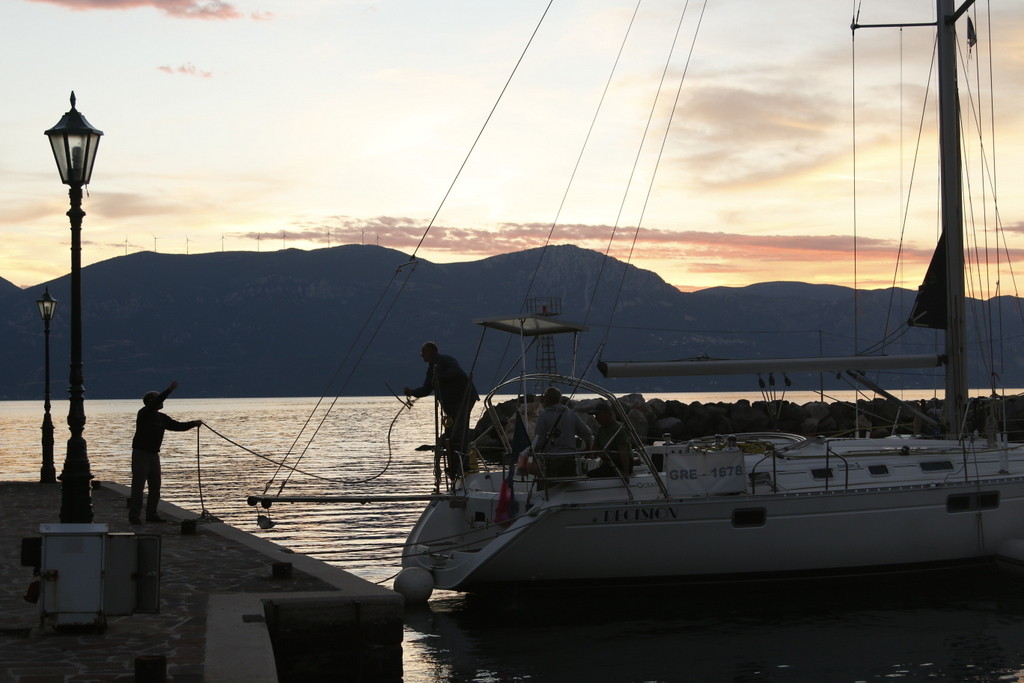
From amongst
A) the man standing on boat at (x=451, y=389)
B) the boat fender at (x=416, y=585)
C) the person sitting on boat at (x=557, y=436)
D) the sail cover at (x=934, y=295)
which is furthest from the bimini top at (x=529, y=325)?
the sail cover at (x=934, y=295)

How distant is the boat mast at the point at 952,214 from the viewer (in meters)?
19.4

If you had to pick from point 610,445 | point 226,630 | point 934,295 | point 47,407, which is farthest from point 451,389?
point 47,407

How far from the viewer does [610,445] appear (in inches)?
661

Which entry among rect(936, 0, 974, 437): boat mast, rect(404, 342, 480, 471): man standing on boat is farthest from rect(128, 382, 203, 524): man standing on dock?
rect(936, 0, 974, 437): boat mast

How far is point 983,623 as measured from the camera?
15883 mm

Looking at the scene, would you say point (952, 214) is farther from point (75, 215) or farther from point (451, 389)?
point (75, 215)

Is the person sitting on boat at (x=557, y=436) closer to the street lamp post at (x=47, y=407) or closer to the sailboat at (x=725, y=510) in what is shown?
the sailboat at (x=725, y=510)

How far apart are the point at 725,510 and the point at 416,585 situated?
178 inches

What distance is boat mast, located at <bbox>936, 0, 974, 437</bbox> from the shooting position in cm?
1939

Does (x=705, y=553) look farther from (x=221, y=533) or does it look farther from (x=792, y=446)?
(x=221, y=533)

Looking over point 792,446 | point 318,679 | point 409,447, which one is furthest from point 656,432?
point 318,679

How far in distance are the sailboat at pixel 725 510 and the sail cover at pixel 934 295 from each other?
2.64 feet

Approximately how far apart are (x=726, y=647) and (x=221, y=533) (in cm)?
780

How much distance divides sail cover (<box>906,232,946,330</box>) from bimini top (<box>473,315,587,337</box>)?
6.49m
